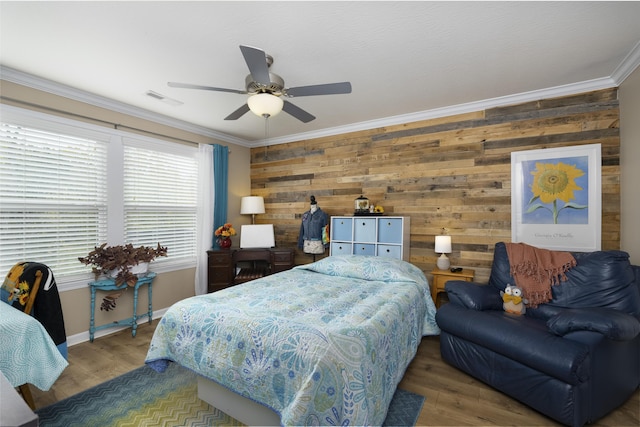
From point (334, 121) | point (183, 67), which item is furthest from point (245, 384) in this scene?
point (334, 121)

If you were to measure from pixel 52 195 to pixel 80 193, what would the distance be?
0.23 metres

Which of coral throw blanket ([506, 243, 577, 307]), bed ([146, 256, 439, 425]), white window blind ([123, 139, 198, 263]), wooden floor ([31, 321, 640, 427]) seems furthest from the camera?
white window blind ([123, 139, 198, 263])

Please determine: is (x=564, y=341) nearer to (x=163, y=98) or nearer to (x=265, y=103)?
(x=265, y=103)

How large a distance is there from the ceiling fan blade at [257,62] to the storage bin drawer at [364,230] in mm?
2205

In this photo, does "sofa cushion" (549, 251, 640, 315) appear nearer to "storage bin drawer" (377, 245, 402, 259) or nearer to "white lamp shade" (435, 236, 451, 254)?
"white lamp shade" (435, 236, 451, 254)

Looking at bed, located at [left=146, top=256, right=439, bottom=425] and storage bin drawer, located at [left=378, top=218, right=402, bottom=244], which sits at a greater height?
storage bin drawer, located at [left=378, top=218, right=402, bottom=244]

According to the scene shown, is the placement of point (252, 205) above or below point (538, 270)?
above

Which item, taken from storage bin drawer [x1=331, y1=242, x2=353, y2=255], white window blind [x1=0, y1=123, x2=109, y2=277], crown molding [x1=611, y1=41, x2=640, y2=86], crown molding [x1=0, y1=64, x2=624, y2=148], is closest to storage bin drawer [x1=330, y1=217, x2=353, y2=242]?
storage bin drawer [x1=331, y1=242, x2=353, y2=255]

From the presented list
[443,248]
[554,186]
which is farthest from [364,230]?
[554,186]

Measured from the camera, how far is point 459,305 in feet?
8.70

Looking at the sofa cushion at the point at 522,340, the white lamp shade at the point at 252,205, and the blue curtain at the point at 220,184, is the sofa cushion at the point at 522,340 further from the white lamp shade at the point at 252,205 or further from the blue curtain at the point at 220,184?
the blue curtain at the point at 220,184

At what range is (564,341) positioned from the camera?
194 centimetres

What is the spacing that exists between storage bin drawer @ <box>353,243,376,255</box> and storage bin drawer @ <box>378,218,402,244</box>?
0.15 meters

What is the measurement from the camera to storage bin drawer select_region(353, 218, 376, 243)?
12.3 ft
